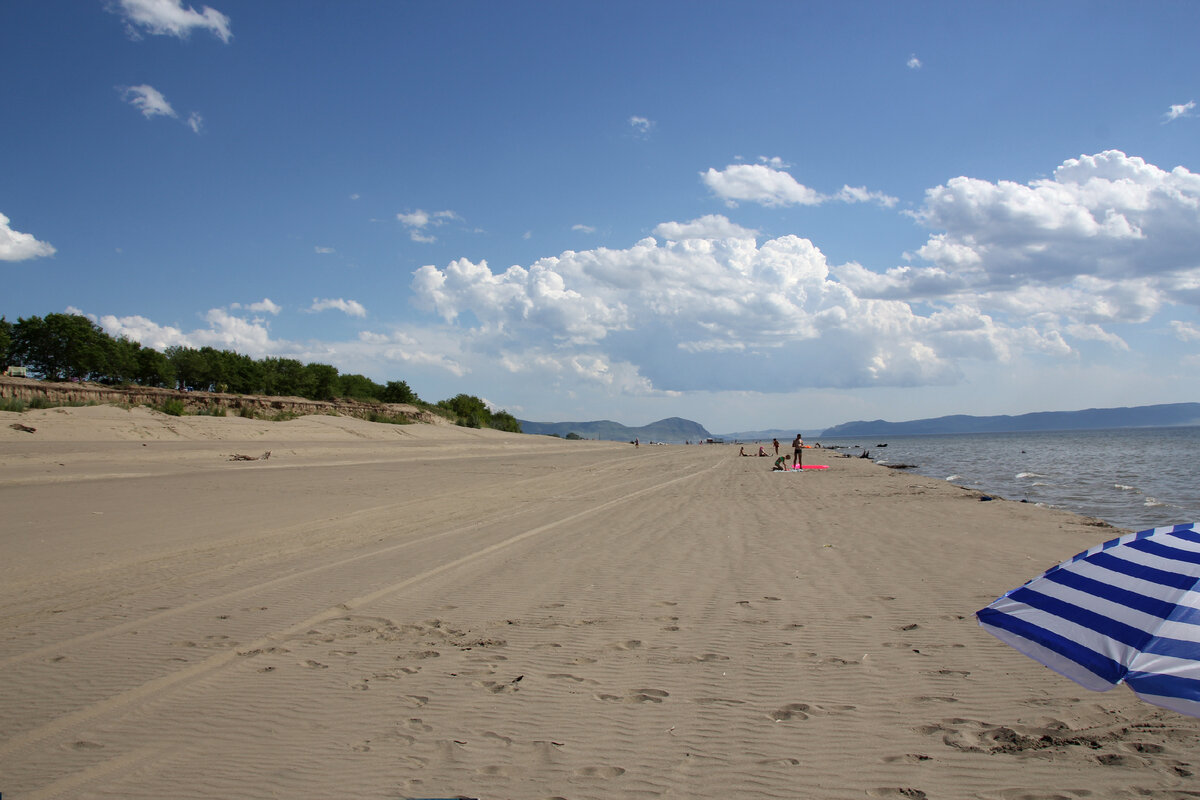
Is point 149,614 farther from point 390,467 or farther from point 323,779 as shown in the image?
point 390,467

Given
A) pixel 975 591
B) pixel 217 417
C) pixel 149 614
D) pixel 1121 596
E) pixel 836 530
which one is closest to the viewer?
pixel 1121 596

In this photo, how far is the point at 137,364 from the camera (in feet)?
181

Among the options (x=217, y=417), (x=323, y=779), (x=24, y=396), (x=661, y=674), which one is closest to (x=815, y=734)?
(x=661, y=674)

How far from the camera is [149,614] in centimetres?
631

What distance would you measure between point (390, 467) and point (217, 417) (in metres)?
13.3

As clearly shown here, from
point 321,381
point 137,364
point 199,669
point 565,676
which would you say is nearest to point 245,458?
point 199,669

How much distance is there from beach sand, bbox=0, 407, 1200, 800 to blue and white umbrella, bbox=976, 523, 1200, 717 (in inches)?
17.5

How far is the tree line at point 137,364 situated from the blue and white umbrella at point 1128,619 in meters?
54.8

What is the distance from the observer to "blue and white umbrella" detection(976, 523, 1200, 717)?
3.24 meters

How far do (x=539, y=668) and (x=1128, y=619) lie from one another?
370cm

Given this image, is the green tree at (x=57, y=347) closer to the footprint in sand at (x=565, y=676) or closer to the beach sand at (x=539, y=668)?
the beach sand at (x=539, y=668)

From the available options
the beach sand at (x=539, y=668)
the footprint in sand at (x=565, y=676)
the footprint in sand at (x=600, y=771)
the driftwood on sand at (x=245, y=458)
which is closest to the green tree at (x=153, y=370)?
the driftwood on sand at (x=245, y=458)

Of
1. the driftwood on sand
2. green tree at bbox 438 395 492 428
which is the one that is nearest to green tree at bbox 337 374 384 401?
green tree at bbox 438 395 492 428

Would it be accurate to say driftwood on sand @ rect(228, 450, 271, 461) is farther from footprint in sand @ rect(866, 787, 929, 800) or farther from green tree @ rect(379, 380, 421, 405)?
green tree @ rect(379, 380, 421, 405)
